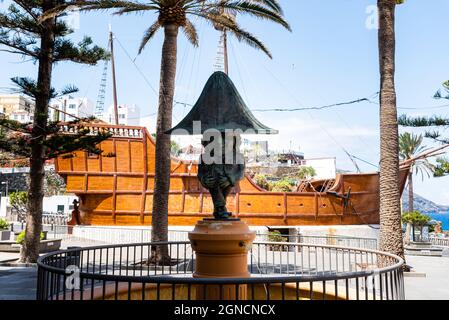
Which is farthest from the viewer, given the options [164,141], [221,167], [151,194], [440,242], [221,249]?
[440,242]

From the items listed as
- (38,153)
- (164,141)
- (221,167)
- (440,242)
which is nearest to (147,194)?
(38,153)

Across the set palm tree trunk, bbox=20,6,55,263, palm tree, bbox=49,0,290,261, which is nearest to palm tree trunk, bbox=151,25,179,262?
palm tree, bbox=49,0,290,261

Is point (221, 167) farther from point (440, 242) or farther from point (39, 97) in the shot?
point (440, 242)

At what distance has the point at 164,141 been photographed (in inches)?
489

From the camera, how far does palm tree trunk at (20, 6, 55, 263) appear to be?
12.4m

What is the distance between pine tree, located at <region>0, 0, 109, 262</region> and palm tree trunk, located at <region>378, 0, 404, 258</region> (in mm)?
9388

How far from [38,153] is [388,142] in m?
11.3

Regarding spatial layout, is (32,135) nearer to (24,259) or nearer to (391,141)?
(24,259)

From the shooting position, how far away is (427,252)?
54.9ft

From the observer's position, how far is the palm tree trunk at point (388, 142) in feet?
36.8

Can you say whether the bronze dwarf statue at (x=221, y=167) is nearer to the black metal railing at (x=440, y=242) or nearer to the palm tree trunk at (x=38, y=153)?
the palm tree trunk at (x=38, y=153)

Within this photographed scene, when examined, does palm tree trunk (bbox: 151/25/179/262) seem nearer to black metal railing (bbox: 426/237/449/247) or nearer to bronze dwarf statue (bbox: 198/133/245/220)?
bronze dwarf statue (bbox: 198/133/245/220)

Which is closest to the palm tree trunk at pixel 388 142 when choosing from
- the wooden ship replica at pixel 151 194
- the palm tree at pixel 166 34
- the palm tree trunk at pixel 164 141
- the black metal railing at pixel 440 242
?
the palm tree at pixel 166 34
